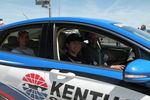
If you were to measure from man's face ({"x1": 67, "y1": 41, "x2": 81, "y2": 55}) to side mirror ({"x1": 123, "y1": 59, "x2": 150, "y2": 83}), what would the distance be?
3.99ft

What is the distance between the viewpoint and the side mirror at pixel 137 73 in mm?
2533

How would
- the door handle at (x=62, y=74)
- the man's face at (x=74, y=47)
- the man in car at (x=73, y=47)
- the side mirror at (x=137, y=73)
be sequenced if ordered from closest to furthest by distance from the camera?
the side mirror at (x=137, y=73), the door handle at (x=62, y=74), the man in car at (x=73, y=47), the man's face at (x=74, y=47)

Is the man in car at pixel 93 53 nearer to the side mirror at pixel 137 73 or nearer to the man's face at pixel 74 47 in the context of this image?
the man's face at pixel 74 47

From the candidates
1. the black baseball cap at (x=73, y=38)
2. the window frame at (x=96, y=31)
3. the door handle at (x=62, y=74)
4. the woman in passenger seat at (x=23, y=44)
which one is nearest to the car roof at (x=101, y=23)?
the window frame at (x=96, y=31)

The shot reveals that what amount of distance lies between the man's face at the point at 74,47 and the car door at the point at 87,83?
0.32 metres

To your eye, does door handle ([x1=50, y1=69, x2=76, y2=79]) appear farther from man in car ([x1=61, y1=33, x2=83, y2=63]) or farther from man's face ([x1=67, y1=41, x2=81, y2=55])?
man's face ([x1=67, y1=41, x2=81, y2=55])

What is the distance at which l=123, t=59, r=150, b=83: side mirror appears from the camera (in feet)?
8.31

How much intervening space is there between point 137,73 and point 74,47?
1.36 m

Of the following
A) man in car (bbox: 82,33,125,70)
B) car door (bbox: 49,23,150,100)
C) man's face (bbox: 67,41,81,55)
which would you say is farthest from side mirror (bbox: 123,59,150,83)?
man's face (bbox: 67,41,81,55)

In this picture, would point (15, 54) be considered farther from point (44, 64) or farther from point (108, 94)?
point (108, 94)

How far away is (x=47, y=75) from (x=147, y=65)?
3.71ft

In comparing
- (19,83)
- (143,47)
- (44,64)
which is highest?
(143,47)

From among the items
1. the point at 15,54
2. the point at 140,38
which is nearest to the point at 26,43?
the point at 15,54

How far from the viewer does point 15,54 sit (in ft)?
12.3
